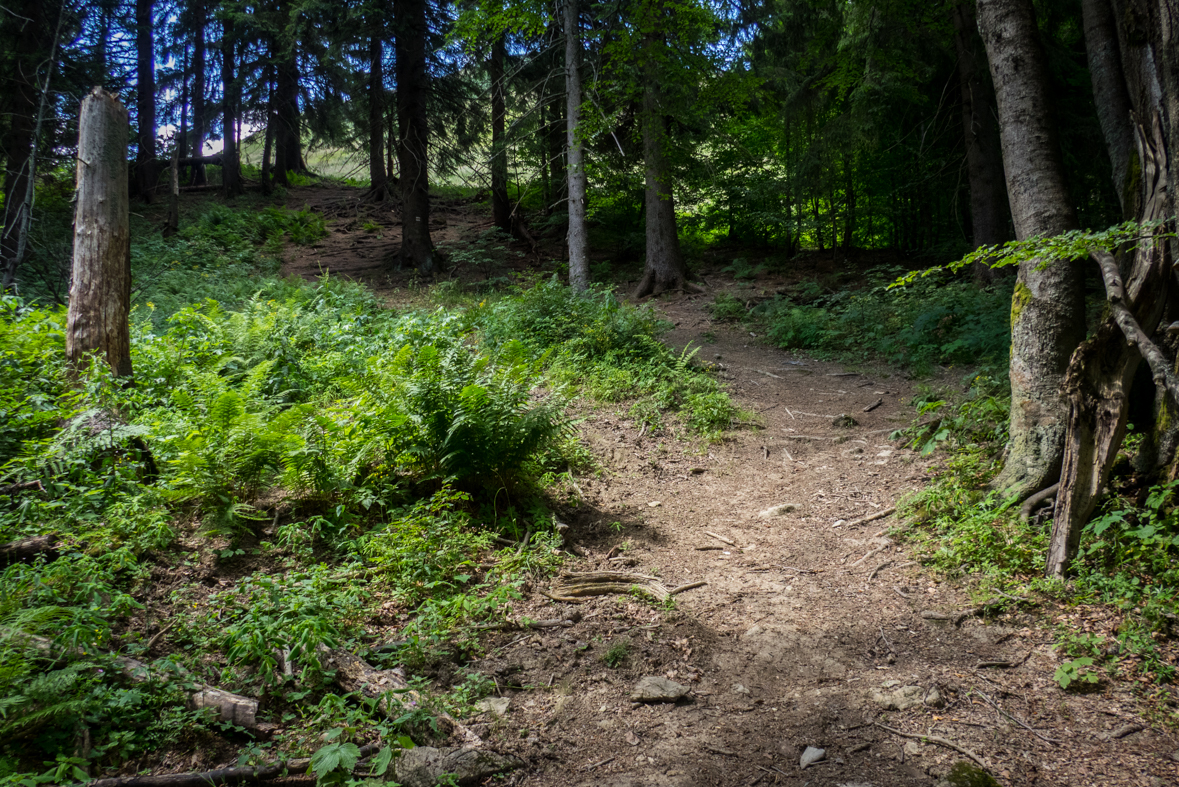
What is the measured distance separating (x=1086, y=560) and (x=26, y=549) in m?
6.51

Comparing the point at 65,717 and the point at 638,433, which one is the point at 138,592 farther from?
the point at 638,433

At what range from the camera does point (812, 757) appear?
9.45ft

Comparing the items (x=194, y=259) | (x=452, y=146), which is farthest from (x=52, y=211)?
(x=452, y=146)

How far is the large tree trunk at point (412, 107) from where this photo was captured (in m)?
15.6

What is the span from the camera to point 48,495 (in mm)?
4449

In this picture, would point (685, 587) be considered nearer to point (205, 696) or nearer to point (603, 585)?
point (603, 585)

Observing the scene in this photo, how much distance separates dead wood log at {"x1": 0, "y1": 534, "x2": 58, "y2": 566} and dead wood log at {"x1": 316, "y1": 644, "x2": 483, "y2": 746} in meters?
2.01

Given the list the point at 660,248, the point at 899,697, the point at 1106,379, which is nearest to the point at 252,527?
the point at 899,697

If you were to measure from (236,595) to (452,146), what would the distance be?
15.8 m

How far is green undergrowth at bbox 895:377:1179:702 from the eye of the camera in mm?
3238

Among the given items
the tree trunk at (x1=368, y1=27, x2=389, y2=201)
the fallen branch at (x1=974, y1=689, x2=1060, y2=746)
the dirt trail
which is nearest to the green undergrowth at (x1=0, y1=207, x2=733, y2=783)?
the dirt trail

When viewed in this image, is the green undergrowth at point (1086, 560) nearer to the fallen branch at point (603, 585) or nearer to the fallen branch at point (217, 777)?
the fallen branch at point (603, 585)

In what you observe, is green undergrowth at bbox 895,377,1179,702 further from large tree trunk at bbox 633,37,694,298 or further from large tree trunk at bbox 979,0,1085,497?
large tree trunk at bbox 633,37,694,298

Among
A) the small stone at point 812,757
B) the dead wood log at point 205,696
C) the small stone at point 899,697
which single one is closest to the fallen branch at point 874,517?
the small stone at point 899,697
